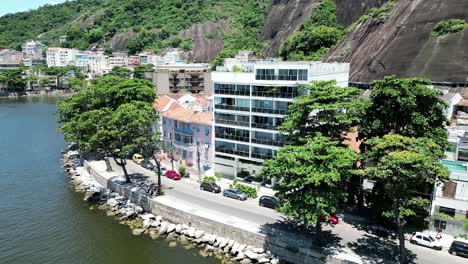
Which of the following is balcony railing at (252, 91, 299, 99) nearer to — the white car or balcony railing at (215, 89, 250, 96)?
balcony railing at (215, 89, 250, 96)

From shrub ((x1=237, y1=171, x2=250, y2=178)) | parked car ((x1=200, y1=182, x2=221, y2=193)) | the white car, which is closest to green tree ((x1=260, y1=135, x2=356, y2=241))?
the white car

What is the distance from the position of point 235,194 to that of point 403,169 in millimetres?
23800

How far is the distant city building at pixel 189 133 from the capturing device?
58531 mm

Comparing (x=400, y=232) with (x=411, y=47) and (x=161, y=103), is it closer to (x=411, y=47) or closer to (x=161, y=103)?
(x=161, y=103)

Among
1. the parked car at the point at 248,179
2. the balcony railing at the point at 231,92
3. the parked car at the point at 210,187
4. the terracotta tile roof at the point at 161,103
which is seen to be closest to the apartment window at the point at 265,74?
the balcony railing at the point at 231,92

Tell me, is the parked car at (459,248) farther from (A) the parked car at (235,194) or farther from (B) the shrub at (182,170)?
(B) the shrub at (182,170)

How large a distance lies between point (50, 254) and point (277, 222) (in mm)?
25839

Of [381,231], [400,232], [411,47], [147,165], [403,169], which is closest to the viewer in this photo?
[403,169]

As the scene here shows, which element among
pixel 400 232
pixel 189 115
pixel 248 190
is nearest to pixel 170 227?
pixel 248 190

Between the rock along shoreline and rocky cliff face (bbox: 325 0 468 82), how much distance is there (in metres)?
53.7

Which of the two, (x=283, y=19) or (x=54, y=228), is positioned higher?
(x=283, y=19)

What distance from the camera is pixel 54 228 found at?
46125 mm

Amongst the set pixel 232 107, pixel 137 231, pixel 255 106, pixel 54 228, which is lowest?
pixel 54 228

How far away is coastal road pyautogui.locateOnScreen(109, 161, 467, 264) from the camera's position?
111 ft
